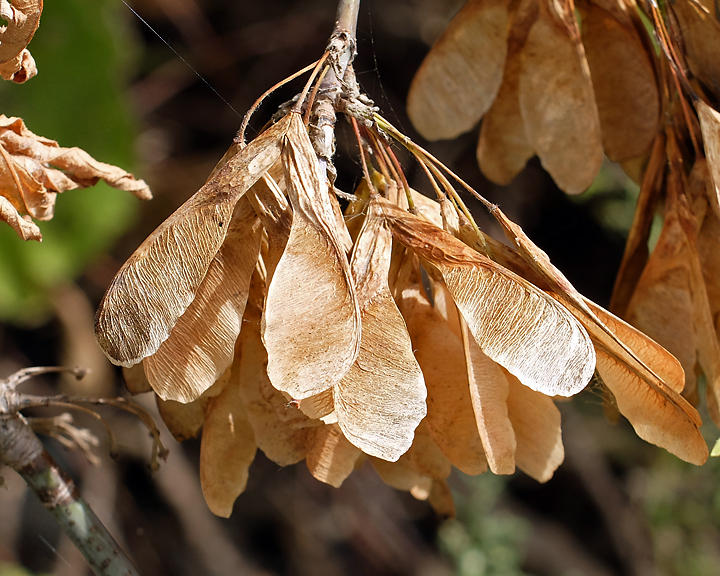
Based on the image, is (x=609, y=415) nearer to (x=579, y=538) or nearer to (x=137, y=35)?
(x=579, y=538)

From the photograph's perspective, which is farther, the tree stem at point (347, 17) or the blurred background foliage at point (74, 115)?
the blurred background foliage at point (74, 115)

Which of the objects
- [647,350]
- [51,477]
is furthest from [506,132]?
[51,477]

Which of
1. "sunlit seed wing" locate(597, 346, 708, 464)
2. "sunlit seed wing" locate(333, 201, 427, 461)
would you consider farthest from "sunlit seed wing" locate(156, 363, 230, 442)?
"sunlit seed wing" locate(597, 346, 708, 464)

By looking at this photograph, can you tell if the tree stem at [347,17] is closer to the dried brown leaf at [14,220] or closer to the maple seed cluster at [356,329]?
the maple seed cluster at [356,329]

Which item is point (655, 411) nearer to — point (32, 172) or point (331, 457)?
point (331, 457)

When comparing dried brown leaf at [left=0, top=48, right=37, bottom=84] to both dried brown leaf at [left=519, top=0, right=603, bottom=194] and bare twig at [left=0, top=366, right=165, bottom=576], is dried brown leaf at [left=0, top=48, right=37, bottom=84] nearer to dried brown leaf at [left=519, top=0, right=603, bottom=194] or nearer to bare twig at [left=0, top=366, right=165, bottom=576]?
bare twig at [left=0, top=366, right=165, bottom=576]

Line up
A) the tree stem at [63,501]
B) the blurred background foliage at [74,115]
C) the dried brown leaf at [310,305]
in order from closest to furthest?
the dried brown leaf at [310,305]
the tree stem at [63,501]
the blurred background foliage at [74,115]

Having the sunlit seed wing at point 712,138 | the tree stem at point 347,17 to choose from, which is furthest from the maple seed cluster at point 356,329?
the sunlit seed wing at point 712,138
